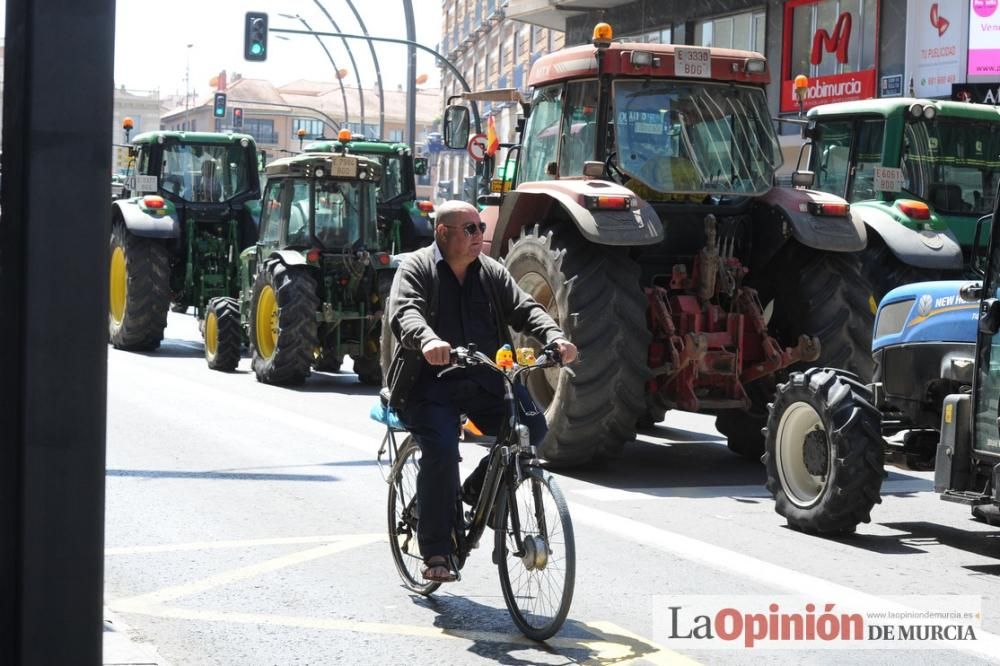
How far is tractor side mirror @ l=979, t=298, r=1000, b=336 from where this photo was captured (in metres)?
7.45

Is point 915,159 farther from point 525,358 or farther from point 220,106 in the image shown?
point 220,106

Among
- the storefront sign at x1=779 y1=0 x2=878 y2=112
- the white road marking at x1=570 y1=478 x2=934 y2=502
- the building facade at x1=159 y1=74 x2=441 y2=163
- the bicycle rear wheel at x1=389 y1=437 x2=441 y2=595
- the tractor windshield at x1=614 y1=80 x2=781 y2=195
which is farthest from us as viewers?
the building facade at x1=159 y1=74 x2=441 y2=163

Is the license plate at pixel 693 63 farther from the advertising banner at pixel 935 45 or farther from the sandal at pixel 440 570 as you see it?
the advertising banner at pixel 935 45

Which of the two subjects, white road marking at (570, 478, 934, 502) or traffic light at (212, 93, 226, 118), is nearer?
white road marking at (570, 478, 934, 502)

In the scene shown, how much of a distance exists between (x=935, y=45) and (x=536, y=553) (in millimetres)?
21263

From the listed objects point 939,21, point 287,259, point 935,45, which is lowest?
point 287,259

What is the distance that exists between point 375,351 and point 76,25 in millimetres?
13237

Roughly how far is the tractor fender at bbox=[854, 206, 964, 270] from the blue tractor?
4.99m

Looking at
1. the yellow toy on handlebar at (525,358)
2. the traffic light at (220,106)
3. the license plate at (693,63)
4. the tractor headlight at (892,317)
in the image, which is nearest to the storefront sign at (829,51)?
the license plate at (693,63)

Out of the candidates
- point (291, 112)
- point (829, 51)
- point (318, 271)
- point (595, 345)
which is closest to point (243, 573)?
point (595, 345)

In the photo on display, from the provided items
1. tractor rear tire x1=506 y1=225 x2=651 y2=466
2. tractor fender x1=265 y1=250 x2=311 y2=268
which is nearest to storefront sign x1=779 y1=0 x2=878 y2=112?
tractor fender x1=265 y1=250 x2=311 y2=268

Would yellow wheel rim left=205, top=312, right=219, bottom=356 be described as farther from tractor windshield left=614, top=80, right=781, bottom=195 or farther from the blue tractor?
the blue tractor

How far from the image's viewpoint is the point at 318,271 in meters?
16.6

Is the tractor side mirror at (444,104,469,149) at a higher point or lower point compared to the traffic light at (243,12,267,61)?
lower
